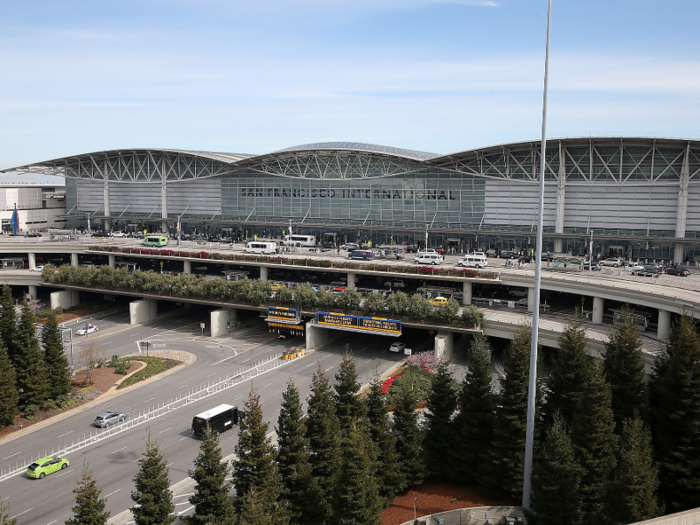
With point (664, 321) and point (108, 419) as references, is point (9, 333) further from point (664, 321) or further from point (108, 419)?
point (664, 321)

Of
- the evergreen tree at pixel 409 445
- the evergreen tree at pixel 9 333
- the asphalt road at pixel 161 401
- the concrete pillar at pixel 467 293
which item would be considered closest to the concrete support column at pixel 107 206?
the asphalt road at pixel 161 401

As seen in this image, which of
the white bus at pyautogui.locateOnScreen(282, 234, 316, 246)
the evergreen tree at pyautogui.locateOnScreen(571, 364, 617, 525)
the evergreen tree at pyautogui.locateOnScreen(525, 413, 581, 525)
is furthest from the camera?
the white bus at pyautogui.locateOnScreen(282, 234, 316, 246)

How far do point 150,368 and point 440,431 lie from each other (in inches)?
1175

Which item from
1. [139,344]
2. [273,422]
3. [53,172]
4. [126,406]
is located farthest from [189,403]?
[53,172]

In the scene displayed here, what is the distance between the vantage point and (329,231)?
8725 cm

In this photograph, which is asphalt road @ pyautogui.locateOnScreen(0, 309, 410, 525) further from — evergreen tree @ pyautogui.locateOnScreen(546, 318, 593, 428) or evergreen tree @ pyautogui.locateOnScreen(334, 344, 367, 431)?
evergreen tree @ pyautogui.locateOnScreen(546, 318, 593, 428)

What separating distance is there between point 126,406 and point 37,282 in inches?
1595

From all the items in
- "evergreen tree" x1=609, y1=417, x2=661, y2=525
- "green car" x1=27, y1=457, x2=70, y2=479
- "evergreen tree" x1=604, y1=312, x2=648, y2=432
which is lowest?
"green car" x1=27, y1=457, x2=70, y2=479

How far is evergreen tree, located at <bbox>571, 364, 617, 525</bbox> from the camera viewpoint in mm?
22359

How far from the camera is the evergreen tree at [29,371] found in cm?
3878

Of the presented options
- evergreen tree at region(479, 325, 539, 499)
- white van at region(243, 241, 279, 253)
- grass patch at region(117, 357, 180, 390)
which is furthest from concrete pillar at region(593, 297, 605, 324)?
white van at region(243, 241, 279, 253)

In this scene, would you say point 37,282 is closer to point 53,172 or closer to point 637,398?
point 53,172

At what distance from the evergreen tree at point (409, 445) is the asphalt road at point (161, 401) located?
195 inches

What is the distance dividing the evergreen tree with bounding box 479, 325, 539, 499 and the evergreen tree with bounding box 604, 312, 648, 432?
493 cm
